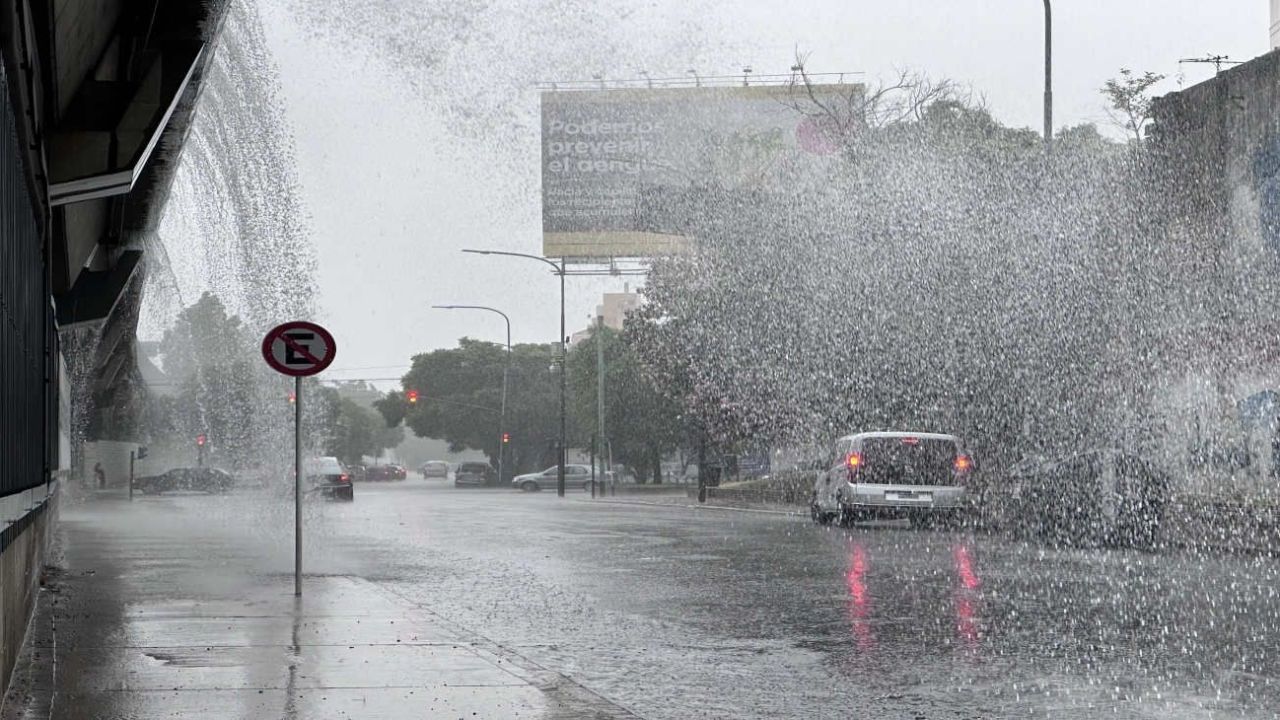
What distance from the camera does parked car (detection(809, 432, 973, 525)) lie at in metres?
26.4

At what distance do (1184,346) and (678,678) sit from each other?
21.9 m

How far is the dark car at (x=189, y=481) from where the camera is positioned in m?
59.6

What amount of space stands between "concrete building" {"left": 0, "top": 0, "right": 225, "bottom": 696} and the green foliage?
67.0m

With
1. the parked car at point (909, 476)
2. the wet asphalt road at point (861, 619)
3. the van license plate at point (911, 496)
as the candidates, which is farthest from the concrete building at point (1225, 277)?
the wet asphalt road at point (861, 619)

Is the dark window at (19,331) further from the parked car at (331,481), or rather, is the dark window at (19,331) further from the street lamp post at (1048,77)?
the parked car at (331,481)

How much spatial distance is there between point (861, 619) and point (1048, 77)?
61.2ft

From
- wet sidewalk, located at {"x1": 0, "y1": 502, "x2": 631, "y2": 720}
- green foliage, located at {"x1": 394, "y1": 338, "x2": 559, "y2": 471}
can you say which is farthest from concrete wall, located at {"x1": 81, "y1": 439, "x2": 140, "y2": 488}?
wet sidewalk, located at {"x1": 0, "y1": 502, "x2": 631, "y2": 720}

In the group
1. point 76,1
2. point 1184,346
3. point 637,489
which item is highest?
point 76,1

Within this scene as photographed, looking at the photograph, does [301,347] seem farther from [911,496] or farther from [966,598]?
[911,496]

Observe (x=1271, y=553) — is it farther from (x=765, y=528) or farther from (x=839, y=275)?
(x=839, y=275)

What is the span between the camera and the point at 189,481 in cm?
6222

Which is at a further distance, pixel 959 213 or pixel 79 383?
pixel 79 383

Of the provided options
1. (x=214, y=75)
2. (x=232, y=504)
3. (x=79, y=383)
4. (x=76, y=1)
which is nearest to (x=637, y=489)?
(x=232, y=504)

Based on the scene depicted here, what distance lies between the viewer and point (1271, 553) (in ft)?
62.7
